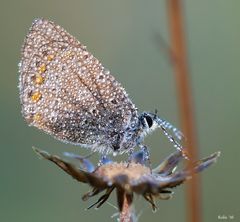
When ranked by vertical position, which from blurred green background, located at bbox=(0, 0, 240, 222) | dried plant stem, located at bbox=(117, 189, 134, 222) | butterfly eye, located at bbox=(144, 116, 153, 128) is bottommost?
dried plant stem, located at bbox=(117, 189, 134, 222)

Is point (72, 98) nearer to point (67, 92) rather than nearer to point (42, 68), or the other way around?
point (67, 92)

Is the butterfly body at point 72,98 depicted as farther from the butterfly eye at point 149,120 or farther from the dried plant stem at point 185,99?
the dried plant stem at point 185,99

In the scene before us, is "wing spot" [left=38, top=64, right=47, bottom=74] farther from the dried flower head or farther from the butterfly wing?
the dried flower head

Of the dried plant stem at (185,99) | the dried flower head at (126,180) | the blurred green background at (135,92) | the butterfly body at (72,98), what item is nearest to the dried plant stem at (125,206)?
the dried flower head at (126,180)

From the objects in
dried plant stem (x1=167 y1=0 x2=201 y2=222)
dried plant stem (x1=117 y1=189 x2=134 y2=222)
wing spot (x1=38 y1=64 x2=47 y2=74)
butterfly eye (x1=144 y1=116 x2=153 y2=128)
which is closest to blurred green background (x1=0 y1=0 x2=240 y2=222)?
butterfly eye (x1=144 y1=116 x2=153 y2=128)

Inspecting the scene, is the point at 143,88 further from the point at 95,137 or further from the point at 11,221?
the point at 95,137

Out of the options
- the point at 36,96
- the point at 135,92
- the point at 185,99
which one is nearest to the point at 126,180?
the point at 36,96
